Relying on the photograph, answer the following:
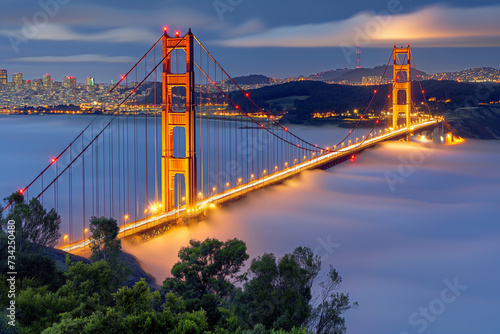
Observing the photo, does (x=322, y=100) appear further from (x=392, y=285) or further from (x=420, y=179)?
(x=392, y=285)

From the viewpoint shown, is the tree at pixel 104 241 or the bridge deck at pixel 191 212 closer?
the tree at pixel 104 241

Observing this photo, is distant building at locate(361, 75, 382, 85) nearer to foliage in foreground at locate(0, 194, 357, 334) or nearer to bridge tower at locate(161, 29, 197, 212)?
bridge tower at locate(161, 29, 197, 212)

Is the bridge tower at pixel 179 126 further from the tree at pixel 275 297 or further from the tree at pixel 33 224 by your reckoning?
the tree at pixel 275 297

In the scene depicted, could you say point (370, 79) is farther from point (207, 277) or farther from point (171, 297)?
point (171, 297)

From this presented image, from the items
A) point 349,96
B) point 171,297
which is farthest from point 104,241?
point 349,96

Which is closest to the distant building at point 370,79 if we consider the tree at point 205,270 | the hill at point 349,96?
the hill at point 349,96

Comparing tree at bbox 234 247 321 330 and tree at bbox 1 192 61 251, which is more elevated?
tree at bbox 1 192 61 251

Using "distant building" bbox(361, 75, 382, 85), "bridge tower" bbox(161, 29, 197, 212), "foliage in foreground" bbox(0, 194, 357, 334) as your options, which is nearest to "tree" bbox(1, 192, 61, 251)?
"foliage in foreground" bbox(0, 194, 357, 334)
